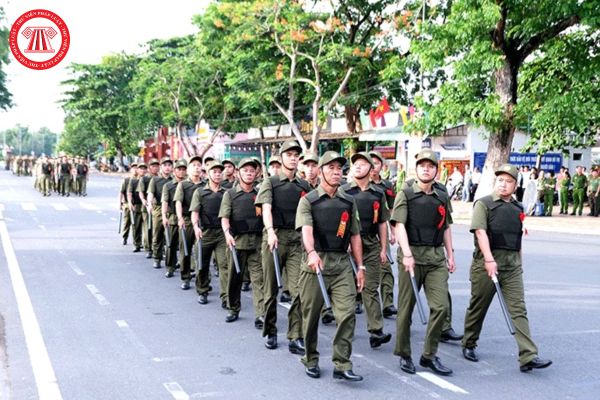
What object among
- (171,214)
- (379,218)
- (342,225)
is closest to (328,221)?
(342,225)

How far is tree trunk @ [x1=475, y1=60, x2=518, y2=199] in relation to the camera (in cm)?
2094

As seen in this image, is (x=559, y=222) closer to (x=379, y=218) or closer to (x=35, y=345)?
(x=379, y=218)

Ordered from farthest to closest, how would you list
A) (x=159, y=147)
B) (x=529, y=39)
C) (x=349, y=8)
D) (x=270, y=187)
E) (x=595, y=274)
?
(x=159, y=147) < (x=349, y=8) < (x=529, y=39) < (x=595, y=274) < (x=270, y=187)

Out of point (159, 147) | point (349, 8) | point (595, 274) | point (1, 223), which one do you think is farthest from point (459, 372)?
point (159, 147)

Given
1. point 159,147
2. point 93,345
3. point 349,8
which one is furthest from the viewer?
point 159,147

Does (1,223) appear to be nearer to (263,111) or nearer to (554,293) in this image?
(554,293)

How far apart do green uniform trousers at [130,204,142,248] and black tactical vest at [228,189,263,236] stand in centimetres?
648

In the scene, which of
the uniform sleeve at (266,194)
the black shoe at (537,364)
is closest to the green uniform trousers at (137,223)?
the uniform sleeve at (266,194)

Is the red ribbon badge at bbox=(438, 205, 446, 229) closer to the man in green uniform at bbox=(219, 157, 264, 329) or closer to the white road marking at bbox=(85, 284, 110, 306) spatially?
the man in green uniform at bbox=(219, 157, 264, 329)

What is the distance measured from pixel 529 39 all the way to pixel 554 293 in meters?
12.4

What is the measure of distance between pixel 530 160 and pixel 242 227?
2548cm

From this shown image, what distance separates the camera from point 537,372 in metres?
6.26

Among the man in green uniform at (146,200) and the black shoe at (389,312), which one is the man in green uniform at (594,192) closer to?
the man in green uniform at (146,200)

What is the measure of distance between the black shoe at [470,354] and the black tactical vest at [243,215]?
2.67 meters
